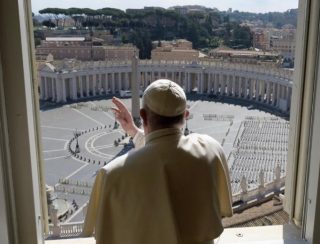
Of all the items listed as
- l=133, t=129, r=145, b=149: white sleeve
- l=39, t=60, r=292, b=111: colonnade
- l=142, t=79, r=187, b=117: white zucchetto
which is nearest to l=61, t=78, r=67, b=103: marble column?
l=39, t=60, r=292, b=111: colonnade

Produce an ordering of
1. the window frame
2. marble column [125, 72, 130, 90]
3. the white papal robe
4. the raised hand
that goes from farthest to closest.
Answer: marble column [125, 72, 130, 90] → the raised hand → the window frame → the white papal robe

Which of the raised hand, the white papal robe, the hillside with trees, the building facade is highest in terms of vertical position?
the hillside with trees

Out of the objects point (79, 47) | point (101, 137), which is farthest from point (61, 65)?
point (101, 137)

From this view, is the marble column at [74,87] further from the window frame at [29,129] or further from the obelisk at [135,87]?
the window frame at [29,129]

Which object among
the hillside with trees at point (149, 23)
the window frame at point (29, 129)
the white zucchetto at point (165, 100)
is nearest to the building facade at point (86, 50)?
the hillside with trees at point (149, 23)

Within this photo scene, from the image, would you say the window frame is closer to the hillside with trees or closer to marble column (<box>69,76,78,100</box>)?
the hillside with trees

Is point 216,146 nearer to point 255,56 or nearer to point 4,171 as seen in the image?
point 4,171
